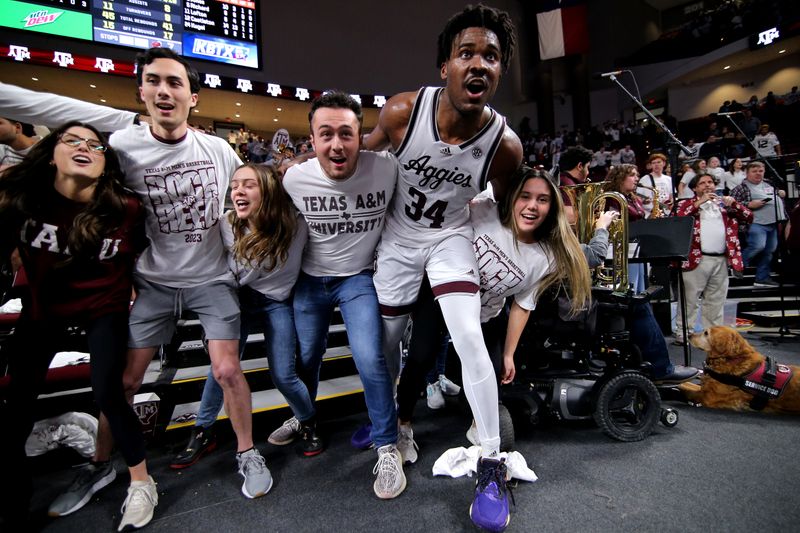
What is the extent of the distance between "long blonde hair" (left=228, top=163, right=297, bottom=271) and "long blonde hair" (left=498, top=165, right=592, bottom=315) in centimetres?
110

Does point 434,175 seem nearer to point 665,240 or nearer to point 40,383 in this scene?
point 40,383

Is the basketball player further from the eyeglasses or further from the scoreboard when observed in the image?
the scoreboard

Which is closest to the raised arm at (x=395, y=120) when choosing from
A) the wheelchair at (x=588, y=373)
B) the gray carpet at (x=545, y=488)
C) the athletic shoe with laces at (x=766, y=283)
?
the wheelchair at (x=588, y=373)

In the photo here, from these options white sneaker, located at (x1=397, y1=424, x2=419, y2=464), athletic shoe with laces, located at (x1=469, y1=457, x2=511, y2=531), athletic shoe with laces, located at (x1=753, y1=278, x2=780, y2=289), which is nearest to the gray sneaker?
white sneaker, located at (x1=397, y1=424, x2=419, y2=464)

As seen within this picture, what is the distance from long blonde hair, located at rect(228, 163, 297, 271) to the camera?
6.25 ft

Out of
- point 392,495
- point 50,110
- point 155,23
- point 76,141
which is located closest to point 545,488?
point 392,495

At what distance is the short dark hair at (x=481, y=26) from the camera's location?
1738 millimetres

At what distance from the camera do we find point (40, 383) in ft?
5.51

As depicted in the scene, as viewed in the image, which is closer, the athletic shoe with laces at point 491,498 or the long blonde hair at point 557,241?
the athletic shoe with laces at point 491,498

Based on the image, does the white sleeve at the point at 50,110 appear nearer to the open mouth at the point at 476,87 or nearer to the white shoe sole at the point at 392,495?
the open mouth at the point at 476,87

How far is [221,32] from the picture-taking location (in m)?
10.4

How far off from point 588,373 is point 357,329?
133cm

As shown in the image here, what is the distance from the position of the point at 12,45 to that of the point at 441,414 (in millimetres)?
11822

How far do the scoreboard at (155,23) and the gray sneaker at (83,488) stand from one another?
9.08m
